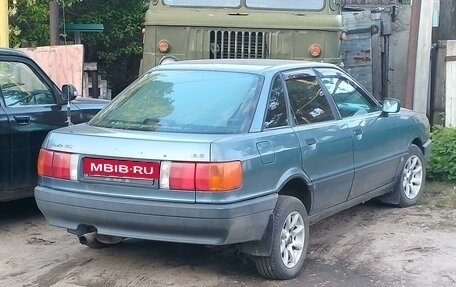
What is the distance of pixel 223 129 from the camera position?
5.42m

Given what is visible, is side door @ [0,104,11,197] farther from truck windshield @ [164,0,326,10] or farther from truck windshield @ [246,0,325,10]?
truck windshield @ [246,0,325,10]

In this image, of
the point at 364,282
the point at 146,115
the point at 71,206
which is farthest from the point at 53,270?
the point at 364,282

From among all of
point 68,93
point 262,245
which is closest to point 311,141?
point 262,245

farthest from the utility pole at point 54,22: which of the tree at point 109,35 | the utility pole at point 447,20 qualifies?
the utility pole at point 447,20

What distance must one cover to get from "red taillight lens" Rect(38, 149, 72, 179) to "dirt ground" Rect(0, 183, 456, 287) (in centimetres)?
80

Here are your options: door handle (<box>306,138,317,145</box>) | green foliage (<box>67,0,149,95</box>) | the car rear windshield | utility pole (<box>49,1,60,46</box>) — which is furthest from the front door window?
green foliage (<box>67,0,149,95</box>)

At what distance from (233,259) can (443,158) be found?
395 cm

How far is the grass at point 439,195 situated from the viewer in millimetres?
8070

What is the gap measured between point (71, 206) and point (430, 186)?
16.0ft

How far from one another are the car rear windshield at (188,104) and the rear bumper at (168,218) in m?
0.60

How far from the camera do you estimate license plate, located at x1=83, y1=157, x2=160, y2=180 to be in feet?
17.0

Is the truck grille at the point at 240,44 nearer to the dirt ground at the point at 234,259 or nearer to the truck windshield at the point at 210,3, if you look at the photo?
the truck windshield at the point at 210,3

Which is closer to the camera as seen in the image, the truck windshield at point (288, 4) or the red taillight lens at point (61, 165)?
the red taillight lens at point (61, 165)

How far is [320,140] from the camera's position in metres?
6.07
